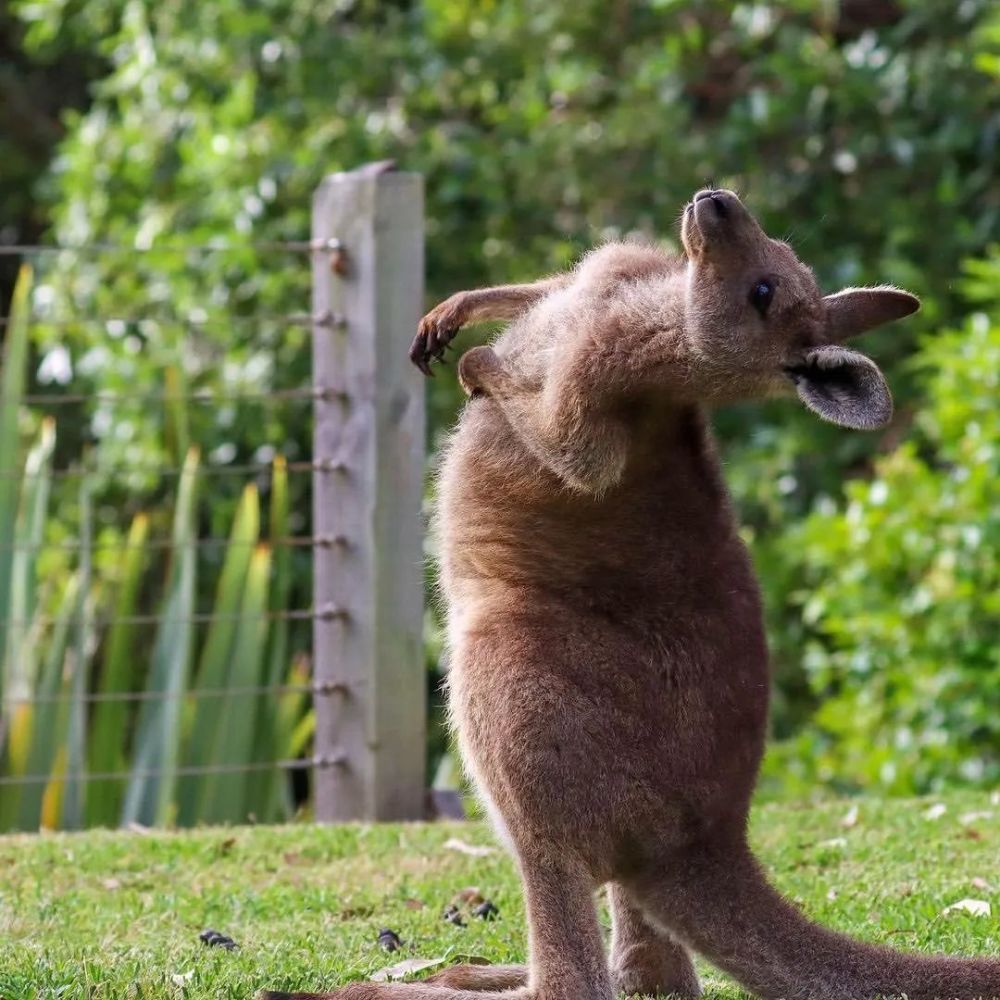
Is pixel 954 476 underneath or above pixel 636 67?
underneath

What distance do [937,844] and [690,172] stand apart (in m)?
4.88

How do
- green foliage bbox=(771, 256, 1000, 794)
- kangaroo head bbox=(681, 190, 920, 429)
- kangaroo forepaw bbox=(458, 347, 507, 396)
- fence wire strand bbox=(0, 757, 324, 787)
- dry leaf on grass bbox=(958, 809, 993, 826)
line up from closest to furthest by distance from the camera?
kangaroo head bbox=(681, 190, 920, 429) < kangaroo forepaw bbox=(458, 347, 507, 396) < dry leaf on grass bbox=(958, 809, 993, 826) < fence wire strand bbox=(0, 757, 324, 787) < green foliage bbox=(771, 256, 1000, 794)

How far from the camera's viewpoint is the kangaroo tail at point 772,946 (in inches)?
137

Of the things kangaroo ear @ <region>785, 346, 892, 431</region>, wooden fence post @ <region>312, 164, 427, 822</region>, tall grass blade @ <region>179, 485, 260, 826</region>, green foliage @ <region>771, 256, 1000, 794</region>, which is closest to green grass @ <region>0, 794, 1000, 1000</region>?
wooden fence post @ <region>312, 164, 427, 822</region>

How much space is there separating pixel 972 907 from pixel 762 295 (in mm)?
1761

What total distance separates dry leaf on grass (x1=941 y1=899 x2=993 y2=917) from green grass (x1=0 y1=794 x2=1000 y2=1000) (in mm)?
26

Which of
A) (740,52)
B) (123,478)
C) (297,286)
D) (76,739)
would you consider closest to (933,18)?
(740,52)

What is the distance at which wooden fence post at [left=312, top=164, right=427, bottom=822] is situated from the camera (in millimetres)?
6410

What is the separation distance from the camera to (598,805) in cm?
351

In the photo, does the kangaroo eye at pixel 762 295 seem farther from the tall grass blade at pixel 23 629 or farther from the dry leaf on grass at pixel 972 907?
the tall grass blade at pixel 23 629

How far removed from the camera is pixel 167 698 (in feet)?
21.8

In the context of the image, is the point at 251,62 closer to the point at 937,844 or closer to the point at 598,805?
the point at 937,844

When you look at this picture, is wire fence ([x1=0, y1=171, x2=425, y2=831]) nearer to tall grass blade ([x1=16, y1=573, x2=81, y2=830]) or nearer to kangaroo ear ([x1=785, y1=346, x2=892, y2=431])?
tall grass blade ([x1=16, y1=573, x2=81, y2=830])

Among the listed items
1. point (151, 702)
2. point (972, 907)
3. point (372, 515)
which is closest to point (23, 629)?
point (151, 702)
